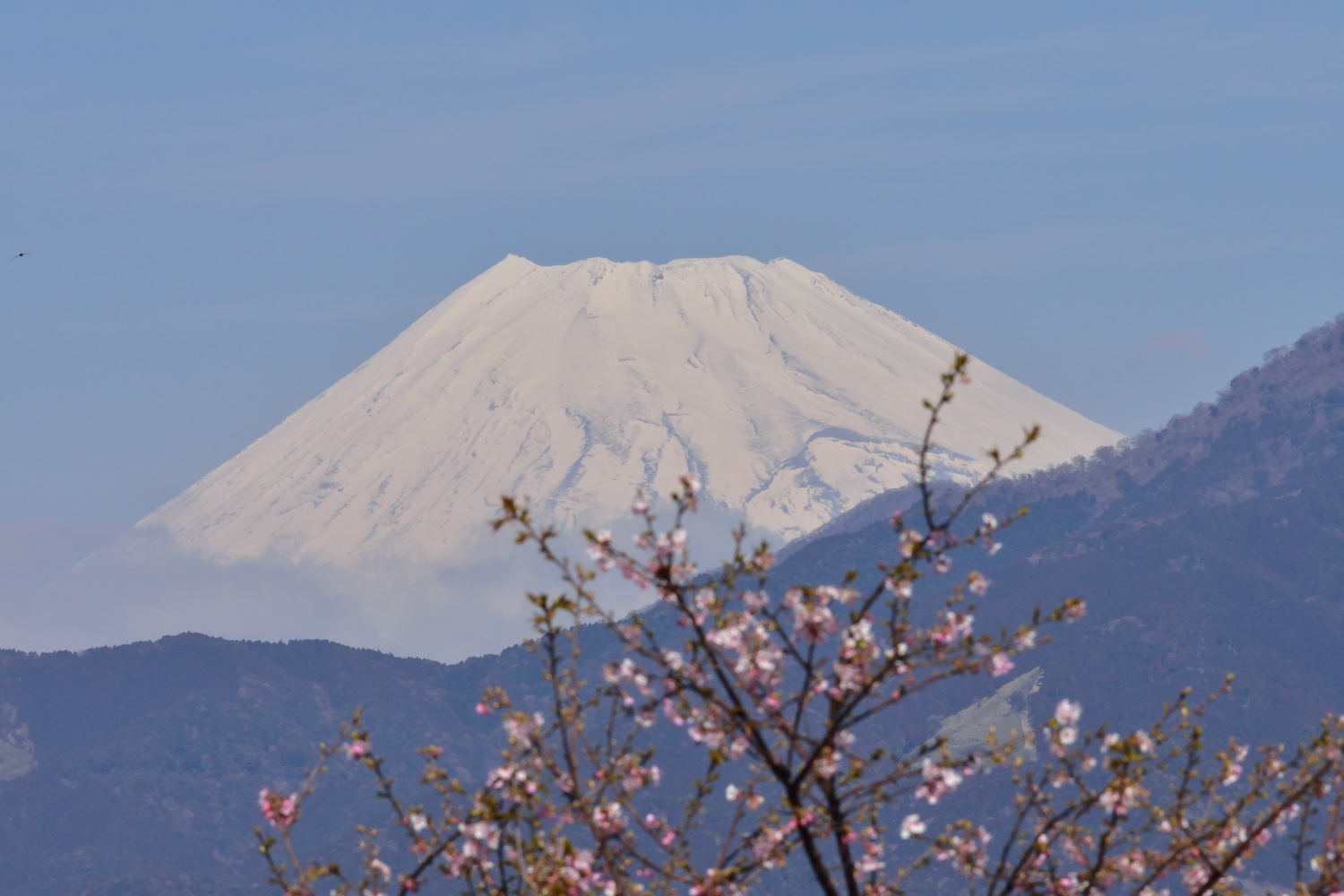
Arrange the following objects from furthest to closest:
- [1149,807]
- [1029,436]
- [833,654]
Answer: [1149,807] < [833,654] < [1029,436]

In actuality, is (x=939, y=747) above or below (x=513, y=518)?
below

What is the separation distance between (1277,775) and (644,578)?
5277 millimetres

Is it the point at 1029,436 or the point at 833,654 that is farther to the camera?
the point at 833,654

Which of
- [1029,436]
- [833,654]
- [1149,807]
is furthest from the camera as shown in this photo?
[1149,807]

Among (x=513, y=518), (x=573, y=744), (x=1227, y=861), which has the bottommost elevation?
(x=1227, y=861)

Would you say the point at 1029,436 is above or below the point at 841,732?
above

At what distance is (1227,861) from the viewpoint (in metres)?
13.1

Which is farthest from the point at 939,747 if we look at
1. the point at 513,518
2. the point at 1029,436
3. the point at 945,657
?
the point at 513,518

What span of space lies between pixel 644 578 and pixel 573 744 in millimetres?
1803

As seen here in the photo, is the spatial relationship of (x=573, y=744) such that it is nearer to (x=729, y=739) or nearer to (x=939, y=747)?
(x=729, y=739)

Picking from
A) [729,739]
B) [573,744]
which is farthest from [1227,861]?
[573,744]

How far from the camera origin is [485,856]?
13836mm

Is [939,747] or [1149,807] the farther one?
[1149,807]

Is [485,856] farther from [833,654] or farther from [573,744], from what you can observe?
[833,654]
